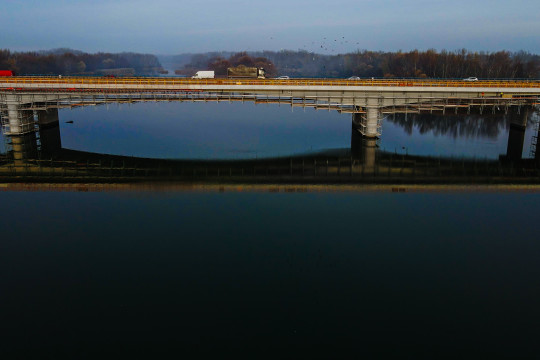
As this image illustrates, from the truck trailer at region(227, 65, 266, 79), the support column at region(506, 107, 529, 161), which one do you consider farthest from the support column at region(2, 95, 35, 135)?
the support column at region(506, 107, 529, 161)

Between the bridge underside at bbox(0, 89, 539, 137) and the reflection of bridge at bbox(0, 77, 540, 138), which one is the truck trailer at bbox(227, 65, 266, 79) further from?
the reflection of bridge at bbox(0, 77, 540, 138)

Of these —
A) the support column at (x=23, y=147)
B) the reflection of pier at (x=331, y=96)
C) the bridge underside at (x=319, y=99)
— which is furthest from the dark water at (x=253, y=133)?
the reflection of pier at (x=331, y=96)

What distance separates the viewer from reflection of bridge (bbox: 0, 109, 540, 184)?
103 feet

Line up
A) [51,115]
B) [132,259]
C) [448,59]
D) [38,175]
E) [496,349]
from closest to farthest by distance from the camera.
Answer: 1. [496,349]
2. [132,259]
3. [38,175]
4. [51,115]
5. [448,59]

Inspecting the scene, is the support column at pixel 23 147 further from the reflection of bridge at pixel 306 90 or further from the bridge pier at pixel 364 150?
the bridge pier at pixel 364 150

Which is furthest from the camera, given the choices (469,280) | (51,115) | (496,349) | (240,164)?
(51,115)

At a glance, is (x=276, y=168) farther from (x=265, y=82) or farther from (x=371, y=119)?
(x=371, y=119)

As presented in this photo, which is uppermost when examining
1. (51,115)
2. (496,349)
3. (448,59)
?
(448,59)

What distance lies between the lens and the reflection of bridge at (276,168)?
3125cm

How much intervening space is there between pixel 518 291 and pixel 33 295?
1815cm

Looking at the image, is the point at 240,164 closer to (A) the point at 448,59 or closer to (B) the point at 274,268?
(B) the point at 274,268

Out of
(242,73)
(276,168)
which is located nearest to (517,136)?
(276,168)

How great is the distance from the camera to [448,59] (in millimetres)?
121875

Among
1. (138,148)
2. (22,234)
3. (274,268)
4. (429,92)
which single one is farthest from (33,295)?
(429,92)
